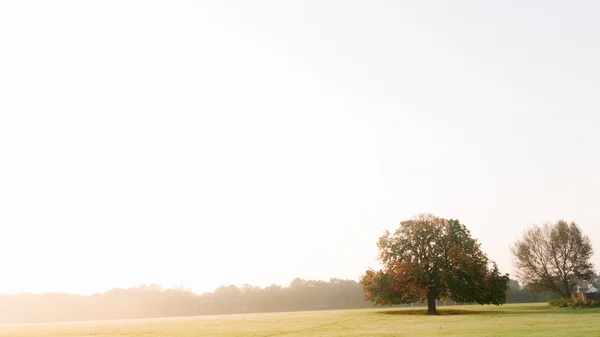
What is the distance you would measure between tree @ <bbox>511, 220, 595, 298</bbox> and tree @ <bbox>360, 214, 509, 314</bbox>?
31072mm

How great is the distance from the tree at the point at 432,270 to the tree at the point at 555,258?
31072mm

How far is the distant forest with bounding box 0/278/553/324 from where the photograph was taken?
5969 inches

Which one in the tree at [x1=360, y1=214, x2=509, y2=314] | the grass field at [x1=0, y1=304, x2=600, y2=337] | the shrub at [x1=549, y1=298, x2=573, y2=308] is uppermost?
the tree at [x1=360, y1=214, x2=509, y2=314]

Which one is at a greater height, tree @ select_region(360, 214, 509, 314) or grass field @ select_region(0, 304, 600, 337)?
tree @ select_region(360, 214, 509, 314)

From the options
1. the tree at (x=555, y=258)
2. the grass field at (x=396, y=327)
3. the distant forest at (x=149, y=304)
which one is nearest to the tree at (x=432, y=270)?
the grass field at (x=396, y=327)

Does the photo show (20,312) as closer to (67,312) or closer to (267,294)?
(67,312)

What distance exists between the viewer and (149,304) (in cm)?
16238

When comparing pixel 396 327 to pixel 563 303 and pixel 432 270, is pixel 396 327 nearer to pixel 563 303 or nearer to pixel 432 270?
pixel 432 270

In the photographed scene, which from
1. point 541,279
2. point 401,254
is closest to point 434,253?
point 401,254

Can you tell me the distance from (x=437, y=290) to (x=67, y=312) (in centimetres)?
11780

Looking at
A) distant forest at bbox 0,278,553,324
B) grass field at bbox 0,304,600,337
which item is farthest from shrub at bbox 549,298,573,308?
distant forest at bbox 0,278,553,324

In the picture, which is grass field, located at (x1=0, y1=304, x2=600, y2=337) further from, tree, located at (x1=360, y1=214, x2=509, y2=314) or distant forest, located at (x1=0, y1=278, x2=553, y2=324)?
distant forest, located at (x1=0, y1=278, x2=553, y2=324)

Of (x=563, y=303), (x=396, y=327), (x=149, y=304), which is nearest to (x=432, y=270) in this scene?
(x=563, y=303)

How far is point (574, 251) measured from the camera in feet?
327
